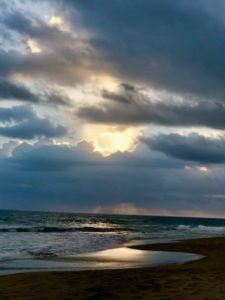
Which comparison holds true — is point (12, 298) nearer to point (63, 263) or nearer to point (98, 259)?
point (63, 263)

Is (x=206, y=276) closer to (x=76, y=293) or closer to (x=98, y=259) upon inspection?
(x=76, y=293)

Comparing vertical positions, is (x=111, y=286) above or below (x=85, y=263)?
above

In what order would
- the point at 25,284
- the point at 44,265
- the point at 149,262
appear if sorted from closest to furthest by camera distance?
the point at 25,284 < the point at 44,265 < the point at 149,262

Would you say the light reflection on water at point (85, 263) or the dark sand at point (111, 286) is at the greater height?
the dark sand at point (111, 286)

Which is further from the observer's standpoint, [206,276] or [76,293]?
[206,276]

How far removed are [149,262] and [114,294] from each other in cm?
1213

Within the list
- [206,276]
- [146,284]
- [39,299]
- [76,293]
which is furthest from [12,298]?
[206,276]

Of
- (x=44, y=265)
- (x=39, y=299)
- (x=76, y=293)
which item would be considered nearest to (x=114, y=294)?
(x=76, y=293)

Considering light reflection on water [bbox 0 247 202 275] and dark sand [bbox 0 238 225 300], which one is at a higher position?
dark sand [bbox 0 238 225 300]

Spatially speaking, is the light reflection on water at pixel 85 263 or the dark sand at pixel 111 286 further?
the light reflection on water at pixel 85 263

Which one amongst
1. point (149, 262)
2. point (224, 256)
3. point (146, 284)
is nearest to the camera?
point (146, 284)

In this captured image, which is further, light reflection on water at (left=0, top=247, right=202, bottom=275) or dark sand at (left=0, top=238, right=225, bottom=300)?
light reflection on water at (left=0, top=247, right=202, bottom=275)

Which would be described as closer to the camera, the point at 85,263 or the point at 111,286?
the point at 111,286

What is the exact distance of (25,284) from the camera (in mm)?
14547
